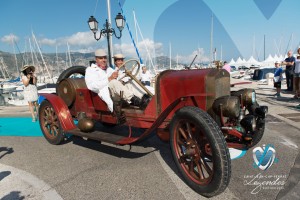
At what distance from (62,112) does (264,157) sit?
351cm

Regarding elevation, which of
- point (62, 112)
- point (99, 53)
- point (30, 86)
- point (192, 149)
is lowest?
point (192, 149)

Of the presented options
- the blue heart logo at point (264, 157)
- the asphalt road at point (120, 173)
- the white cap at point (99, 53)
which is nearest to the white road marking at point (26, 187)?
the asphalt road at point (120, 173)

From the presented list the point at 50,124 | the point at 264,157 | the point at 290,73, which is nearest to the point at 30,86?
the point at 50,124

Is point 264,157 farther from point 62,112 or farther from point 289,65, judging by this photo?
point 289,65

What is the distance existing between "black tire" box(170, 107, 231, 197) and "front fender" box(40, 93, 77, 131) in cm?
227

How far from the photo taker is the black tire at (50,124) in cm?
460

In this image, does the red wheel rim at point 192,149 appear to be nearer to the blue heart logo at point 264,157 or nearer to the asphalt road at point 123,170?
the asphalt road at point 123,170

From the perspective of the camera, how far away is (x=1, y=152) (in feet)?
14.5

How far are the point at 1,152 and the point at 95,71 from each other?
2286 mm

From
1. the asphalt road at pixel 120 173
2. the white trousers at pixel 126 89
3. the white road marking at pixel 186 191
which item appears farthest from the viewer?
the white trousers at pixel 126 89

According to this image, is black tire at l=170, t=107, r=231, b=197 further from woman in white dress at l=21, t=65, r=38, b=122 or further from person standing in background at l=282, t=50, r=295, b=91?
person standing in background at l=282, t=50, r=295, b=91

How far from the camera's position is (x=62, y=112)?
14.9 feet

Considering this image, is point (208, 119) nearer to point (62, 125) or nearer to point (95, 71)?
point (95, 71)

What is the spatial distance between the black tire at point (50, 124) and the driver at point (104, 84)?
114 centimetres
